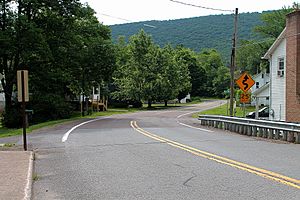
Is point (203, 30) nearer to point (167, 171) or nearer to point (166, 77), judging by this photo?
point (166, 77)

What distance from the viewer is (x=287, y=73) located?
101ft

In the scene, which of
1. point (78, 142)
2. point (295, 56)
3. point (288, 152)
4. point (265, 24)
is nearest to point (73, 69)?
point (295, 56)

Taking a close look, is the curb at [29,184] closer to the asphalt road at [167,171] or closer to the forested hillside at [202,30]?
the asphalt road at [167,171]

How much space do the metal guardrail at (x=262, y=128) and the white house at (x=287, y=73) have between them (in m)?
7.89

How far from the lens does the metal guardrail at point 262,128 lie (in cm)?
1708

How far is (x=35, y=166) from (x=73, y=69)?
31.3 m

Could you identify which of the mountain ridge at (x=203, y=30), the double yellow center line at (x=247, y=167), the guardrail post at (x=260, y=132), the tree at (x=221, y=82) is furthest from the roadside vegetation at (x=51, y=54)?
the tree at (x=221, y=82)

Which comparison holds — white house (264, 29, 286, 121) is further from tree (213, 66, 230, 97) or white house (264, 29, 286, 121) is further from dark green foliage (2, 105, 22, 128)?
tree (213, 66, 230, 97)

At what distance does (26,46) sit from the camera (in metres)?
33.7

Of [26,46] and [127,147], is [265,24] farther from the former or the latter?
[127,147]

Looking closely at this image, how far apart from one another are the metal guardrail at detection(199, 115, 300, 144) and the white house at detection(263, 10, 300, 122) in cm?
789

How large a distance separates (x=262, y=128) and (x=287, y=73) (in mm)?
12776

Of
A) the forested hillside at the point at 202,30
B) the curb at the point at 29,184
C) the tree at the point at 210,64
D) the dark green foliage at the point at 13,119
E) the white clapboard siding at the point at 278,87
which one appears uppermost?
the forested hillside at the point at 202,30

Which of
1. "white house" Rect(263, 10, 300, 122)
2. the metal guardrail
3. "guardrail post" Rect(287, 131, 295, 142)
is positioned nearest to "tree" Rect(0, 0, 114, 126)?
"white house" Rect(263, 10, 300, 122)
